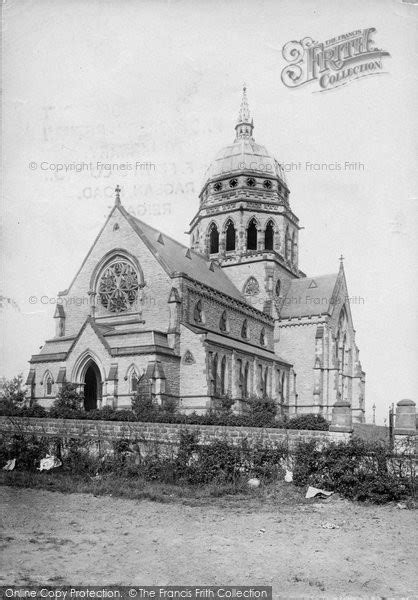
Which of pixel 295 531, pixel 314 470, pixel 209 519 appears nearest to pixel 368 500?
pixel 314 470

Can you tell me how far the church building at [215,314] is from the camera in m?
34.1

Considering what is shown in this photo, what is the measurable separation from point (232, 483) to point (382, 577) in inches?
275

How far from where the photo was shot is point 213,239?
5594 centimetres

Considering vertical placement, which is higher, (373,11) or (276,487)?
(373,11)

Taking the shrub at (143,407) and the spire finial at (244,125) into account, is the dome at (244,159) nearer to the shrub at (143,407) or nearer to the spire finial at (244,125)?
the spire finial at (244,125)

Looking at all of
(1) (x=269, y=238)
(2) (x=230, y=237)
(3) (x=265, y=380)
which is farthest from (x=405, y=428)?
A: (2) (x=230, y=237)

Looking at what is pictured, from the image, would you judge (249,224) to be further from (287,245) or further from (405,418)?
(405,418)

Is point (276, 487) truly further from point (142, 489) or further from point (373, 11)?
point (373, 11)

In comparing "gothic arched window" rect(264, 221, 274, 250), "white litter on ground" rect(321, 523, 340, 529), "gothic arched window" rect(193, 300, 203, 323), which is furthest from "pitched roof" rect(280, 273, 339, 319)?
"white litter on ground" rect(321, 523, 340, 529)

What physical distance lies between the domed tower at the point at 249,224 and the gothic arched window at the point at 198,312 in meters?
14.0

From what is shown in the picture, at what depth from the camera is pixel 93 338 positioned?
33750mm

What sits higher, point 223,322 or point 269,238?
point 269,238

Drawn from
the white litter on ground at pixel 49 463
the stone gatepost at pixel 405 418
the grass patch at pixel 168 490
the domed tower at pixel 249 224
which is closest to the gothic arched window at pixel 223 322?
the domed tower at pixel 249 224

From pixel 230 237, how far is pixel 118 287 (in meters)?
19.3
